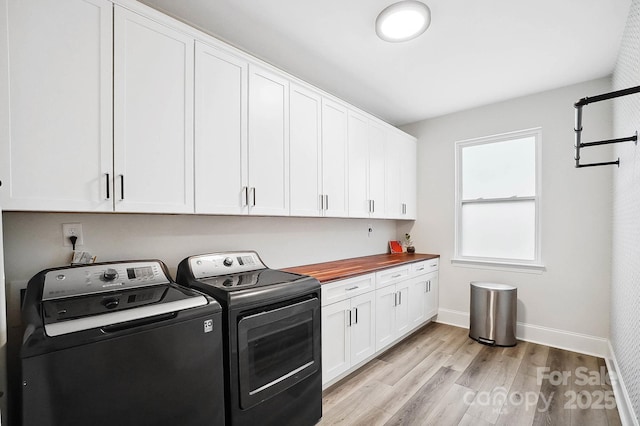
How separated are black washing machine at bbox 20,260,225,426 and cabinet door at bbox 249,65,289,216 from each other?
0.89 metres

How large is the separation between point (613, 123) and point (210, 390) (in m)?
3.89

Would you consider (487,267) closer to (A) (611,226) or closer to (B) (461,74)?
(A) (611,226)

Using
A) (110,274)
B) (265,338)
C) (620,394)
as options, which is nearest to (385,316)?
(265,338)

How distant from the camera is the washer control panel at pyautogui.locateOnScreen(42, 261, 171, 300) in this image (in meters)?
1.36

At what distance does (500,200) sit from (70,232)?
13.3 feet

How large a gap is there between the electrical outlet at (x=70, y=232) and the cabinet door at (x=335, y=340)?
5.19ft

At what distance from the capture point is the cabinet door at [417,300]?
3.30 m

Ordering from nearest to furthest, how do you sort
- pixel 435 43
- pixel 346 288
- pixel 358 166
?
pixel 435 43 → pixel 346 288 → pixel 358 166

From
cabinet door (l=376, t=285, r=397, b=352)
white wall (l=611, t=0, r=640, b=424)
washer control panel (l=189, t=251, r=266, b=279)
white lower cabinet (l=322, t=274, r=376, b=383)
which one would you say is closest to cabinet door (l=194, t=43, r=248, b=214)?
washer control panel (l=189, t=251, r=266, b=279)

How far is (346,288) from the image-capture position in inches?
94.7

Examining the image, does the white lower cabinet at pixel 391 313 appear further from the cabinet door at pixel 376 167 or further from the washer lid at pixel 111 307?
the washer lid at pixel 111 307

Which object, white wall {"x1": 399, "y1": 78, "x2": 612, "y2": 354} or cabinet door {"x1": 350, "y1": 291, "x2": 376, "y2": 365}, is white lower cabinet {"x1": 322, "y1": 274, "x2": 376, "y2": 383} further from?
white wall {"x1": 399, "y1": 78, "x2": 612, "y2": 354}

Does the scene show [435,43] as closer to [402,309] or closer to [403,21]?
[403,21]

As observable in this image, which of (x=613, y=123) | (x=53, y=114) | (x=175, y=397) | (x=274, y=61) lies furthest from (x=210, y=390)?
(x=613, y=123)
